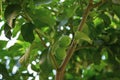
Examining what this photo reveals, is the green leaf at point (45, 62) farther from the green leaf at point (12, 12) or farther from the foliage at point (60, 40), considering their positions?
the green leaf at point (12, 12)

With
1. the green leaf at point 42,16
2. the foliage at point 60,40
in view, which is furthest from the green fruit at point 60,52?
the green leaf at point 42,16

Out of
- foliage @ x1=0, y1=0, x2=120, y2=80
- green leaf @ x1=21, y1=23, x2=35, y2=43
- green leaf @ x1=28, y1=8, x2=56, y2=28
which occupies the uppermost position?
green leaf @ x1=28, y1=8, x2=56, y2=28

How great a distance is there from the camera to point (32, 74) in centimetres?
117

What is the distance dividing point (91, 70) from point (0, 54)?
0.36 meters

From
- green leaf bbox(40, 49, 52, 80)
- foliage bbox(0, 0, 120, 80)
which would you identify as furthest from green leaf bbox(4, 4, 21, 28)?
green leaf bbox(40, 49, 52, 80)

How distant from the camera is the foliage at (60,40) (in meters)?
0.89

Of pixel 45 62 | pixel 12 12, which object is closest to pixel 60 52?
pixel 45 62

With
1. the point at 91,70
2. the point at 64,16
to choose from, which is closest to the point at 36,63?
the point at 91,70

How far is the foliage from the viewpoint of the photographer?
0.89m

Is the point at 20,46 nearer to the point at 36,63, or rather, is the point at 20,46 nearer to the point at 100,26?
the point at 36,63

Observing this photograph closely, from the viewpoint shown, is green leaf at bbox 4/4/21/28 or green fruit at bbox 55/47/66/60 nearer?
green leaf at bbox 4/4/21/28

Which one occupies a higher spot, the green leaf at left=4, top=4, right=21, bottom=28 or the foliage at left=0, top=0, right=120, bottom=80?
the green leaf at left=4, top=4, right=21, bottom=28

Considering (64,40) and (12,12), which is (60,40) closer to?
(64,40)

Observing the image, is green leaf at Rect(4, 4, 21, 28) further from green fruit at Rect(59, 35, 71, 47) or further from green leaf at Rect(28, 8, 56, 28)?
green fruit at Rect(59, 35, 71, 47)
